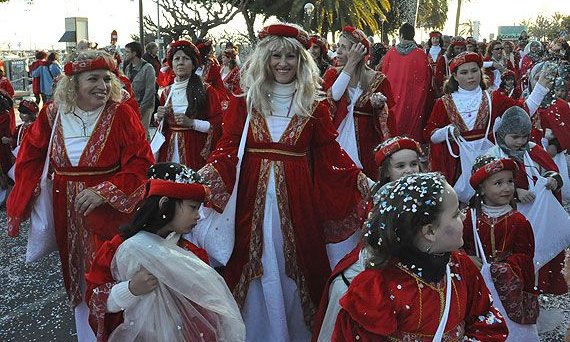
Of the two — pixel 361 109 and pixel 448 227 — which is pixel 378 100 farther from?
pixel 448 227

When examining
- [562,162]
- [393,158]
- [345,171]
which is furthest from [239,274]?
[562,162]

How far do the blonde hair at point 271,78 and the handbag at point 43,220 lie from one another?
1172 millimetres

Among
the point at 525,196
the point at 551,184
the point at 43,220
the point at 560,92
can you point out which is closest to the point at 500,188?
the point at 525,196

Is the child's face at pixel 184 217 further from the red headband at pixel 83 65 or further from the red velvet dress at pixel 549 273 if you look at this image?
the red velvet dress at pixel 549 273

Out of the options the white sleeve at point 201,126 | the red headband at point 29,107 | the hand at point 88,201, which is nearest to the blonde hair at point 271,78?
the hand at point 88,201

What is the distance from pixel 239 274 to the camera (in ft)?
13.1

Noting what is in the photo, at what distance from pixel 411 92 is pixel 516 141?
366 centimetres

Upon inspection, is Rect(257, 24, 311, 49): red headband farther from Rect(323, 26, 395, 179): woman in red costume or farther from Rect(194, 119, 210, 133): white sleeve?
Rect(194, 119, 210, 133): white sleeve

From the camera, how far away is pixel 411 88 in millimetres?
8305

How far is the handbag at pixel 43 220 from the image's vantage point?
4098 mm

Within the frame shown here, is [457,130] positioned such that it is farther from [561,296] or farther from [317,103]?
[317,103]

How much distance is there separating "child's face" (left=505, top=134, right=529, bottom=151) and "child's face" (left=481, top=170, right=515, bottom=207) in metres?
0.87

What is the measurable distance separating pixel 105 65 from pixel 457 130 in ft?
9.54

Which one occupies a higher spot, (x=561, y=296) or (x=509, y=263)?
(x=509, y=263)
